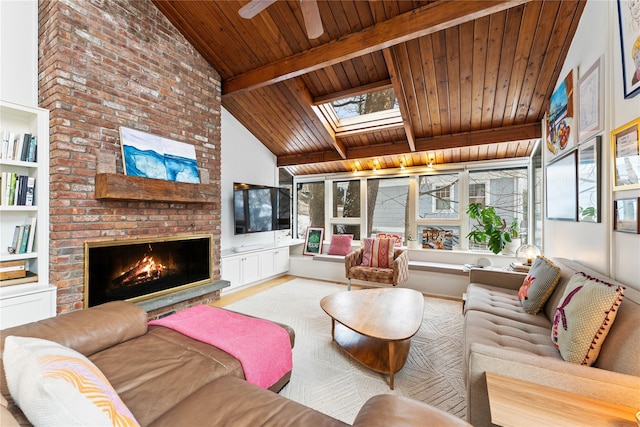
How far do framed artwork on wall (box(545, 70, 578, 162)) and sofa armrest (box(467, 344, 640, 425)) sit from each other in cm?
212

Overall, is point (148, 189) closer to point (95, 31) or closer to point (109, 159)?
point (109, 159)

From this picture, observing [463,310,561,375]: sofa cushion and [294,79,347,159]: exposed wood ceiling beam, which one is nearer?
[463,310,561,375]: sofa cushion

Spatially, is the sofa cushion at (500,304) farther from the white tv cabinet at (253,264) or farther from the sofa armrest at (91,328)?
the white tv cabinet at (253,264)

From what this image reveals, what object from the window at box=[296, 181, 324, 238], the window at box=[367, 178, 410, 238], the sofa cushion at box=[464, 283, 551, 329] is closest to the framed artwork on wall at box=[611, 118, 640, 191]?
the sofa cushion at box=[464, 283, 551, 329]

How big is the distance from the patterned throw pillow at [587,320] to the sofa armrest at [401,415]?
89cm

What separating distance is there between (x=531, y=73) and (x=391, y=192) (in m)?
2.80

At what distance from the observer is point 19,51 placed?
2414 mm

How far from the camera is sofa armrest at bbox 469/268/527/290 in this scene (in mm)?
2832

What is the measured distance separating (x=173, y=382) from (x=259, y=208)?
361 centimetres

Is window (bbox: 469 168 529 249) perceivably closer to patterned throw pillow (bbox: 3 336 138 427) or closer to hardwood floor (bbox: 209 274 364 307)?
hardwood floor (bbox: 209 274 364 307)

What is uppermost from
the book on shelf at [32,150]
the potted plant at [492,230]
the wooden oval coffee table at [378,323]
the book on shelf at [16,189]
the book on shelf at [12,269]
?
the book on shelf at [32,150]

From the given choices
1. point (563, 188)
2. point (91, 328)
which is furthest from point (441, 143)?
point (91, 328)

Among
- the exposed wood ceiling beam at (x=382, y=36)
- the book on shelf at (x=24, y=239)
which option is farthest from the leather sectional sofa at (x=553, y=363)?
the book on shelf at (x=24, y=239)

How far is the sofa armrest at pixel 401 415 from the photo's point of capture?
0.92 m
